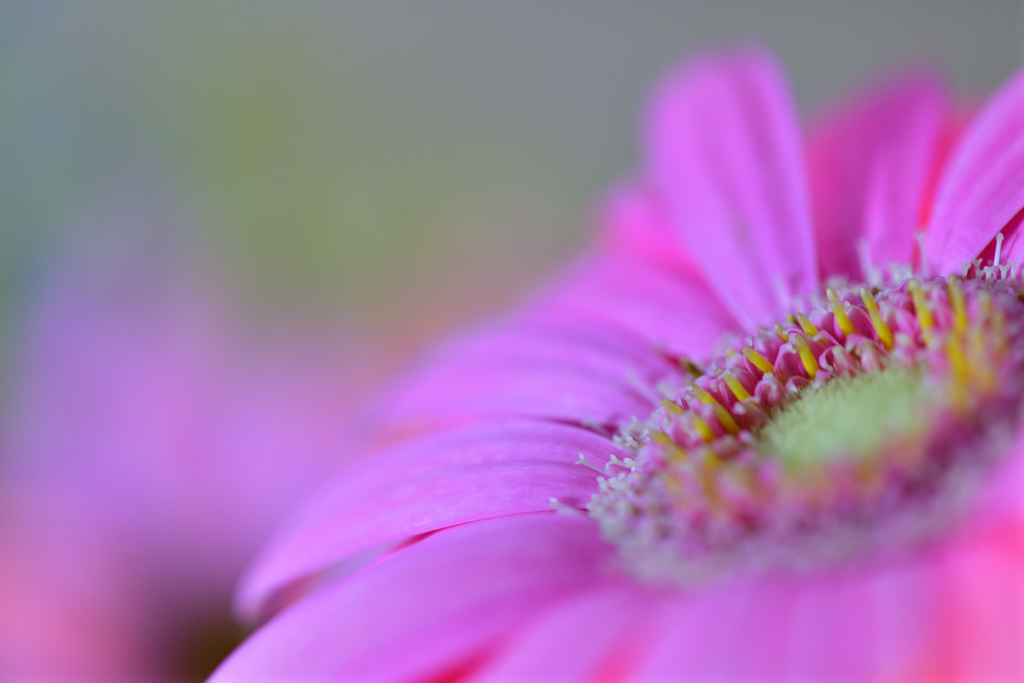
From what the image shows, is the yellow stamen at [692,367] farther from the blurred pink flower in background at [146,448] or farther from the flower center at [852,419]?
the blurred pink flower in background at [146,448]

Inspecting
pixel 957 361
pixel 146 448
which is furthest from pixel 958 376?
pixel 146 448

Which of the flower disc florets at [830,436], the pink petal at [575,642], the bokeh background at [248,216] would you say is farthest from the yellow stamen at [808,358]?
the bokeh background at [248,216]

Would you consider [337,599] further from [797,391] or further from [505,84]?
[505,84]

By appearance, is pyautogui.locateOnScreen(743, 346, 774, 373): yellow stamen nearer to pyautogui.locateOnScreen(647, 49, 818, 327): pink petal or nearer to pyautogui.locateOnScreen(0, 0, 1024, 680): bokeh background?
pyautogui.locateOnScreen(647, 49, 818, 327): pink petal

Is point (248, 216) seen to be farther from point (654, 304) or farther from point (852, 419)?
point (852, 419)

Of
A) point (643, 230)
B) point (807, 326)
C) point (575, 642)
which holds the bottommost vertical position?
point (575, 642)
